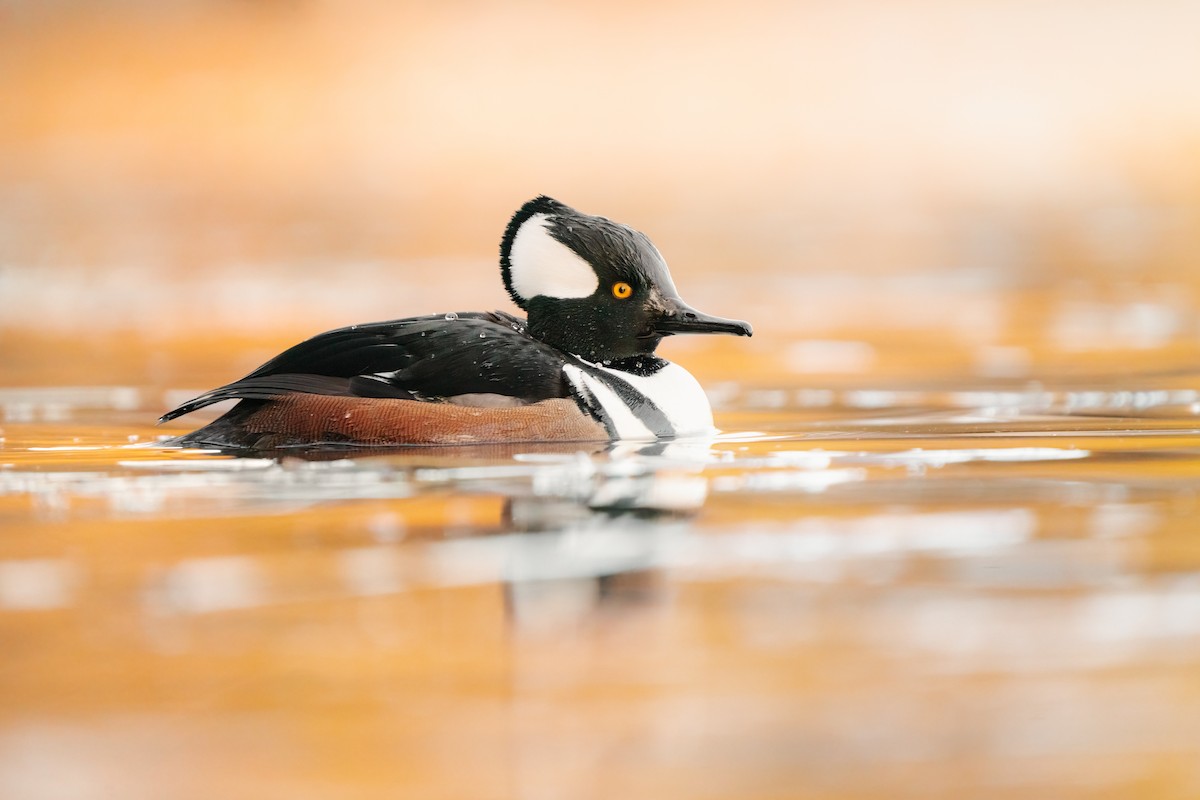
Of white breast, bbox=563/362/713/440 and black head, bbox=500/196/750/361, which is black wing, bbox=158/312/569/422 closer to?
white breast, bbox=563/362/713/440

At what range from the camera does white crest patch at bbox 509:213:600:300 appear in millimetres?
7348

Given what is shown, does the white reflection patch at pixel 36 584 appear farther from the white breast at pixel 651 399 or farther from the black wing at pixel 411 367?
the white breast at pixel 651 399

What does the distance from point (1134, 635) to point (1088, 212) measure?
83.3ft

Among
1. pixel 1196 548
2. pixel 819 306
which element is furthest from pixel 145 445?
pixel 819 306

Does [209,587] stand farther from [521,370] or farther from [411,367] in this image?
[521,370]

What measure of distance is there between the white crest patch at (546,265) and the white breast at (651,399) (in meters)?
0.35

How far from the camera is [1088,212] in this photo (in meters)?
28.4

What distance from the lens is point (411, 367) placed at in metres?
6.94

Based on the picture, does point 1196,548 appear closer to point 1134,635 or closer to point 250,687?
point 1134,635

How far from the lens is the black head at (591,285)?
7.34 m

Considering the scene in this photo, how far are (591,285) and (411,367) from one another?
0.87 meters

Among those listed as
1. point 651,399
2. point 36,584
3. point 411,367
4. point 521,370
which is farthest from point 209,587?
point 651,399

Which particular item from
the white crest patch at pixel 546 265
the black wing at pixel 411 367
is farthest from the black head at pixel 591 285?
the black wing at pixel 411 367

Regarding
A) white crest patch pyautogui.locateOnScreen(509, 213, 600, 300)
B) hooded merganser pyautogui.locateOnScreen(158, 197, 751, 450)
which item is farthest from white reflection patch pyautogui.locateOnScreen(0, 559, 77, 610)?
white crest patch pyautogui.locateOnScreen(509, 213, 600, 300)
